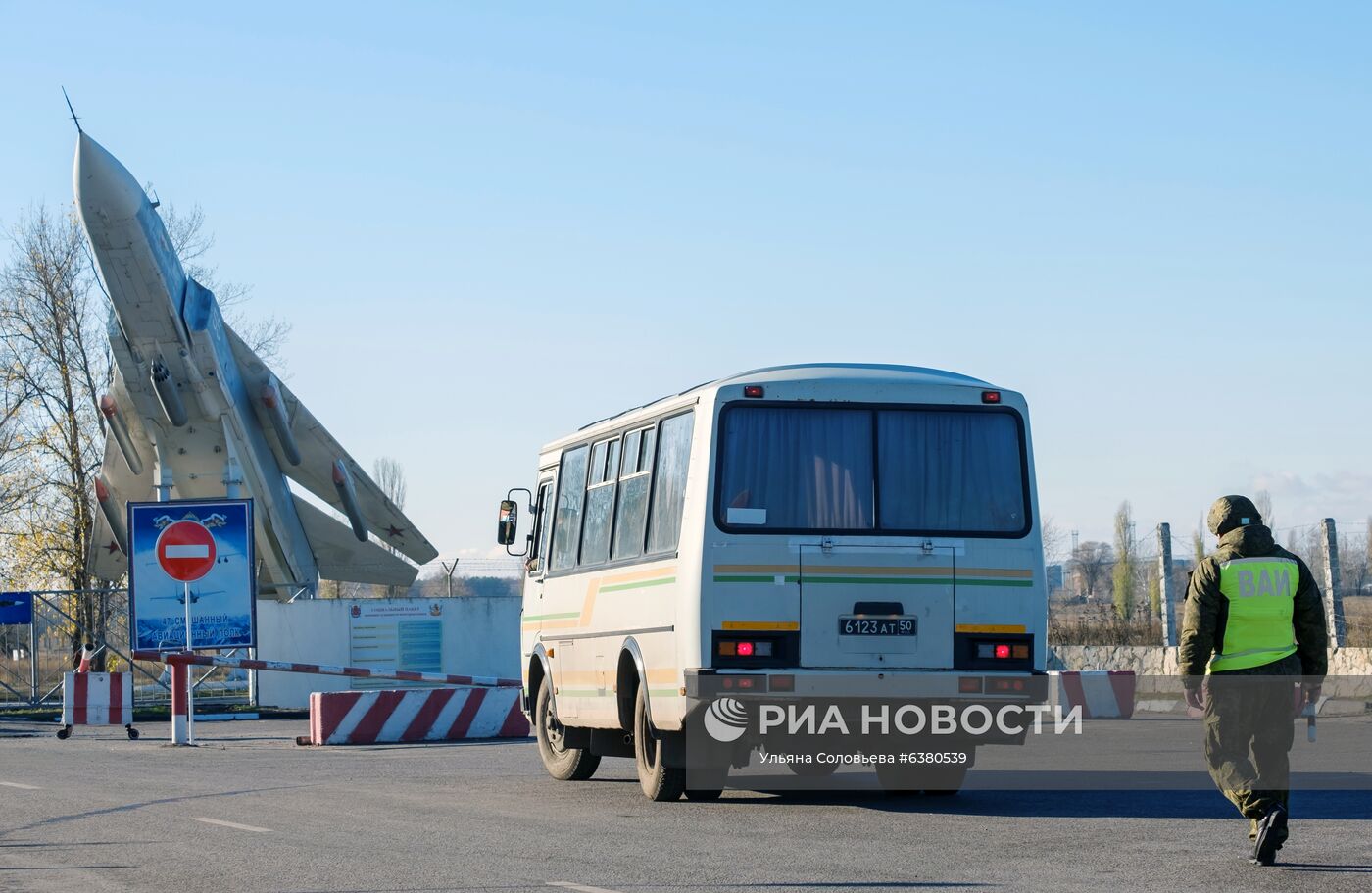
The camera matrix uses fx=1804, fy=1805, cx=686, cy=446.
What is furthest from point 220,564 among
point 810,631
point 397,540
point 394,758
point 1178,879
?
point 397,540

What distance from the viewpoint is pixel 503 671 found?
116 feet

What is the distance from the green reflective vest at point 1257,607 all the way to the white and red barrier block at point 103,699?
64.9ft

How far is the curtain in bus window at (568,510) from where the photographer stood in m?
15.1

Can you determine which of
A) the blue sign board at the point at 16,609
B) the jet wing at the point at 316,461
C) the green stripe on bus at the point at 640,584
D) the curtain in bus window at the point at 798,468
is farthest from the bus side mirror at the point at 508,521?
the jet wing at the point at 316,461

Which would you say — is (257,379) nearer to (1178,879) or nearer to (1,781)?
(1,781)

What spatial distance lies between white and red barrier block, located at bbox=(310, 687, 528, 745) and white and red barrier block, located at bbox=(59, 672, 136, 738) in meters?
4.93

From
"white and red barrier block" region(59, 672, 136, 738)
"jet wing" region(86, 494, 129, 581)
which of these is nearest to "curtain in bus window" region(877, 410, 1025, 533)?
"white and red barrier block" region(59, 672, 136, 738)

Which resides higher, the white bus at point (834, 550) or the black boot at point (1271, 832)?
the white bus at point (834, 550)

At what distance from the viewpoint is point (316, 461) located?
43750 millimetres

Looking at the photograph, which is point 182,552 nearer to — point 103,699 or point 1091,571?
point 103,699

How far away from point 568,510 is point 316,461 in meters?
29.5

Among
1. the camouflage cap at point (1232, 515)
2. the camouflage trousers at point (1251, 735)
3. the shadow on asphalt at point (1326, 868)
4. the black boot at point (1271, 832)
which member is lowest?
the shadow on asphalt at point (1326, 868)

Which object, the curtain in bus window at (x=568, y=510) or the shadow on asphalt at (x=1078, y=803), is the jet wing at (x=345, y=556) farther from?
the shadow on asphalt at (x=1078, y=803)

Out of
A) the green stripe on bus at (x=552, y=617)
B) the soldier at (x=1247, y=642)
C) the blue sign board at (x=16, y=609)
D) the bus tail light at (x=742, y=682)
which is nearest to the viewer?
the soldier at (x=1247, y=642)
